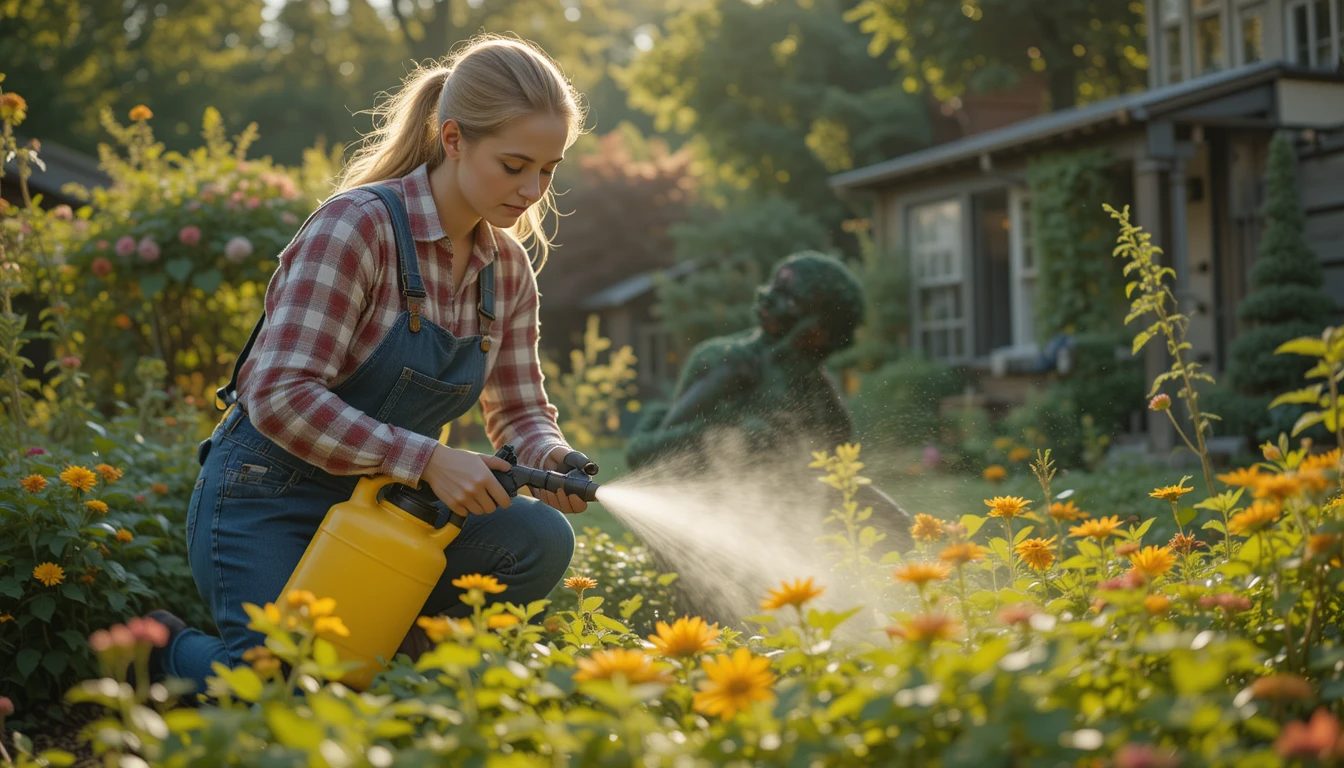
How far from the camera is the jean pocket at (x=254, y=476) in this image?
8.05 ft

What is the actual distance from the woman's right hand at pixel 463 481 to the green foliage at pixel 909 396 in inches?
265

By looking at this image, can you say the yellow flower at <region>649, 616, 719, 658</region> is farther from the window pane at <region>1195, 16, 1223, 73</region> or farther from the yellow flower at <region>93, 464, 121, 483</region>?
the window pane at <region>1195, 16, 1223, 73</region>

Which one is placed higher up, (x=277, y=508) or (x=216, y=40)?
(x=216, y=40)

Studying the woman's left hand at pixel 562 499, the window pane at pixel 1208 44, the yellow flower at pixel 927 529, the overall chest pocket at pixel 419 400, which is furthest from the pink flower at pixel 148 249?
the window pane at pixel 1208 44

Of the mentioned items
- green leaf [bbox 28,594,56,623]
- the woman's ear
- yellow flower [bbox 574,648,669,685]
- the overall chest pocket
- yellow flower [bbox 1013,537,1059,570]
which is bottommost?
green leaf [bbox 28,594,56,623]

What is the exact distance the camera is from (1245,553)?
167cm

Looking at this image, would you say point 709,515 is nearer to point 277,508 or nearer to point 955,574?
point 955,574

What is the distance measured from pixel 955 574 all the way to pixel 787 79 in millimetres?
19971

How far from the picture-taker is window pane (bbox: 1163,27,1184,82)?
12.0 metres

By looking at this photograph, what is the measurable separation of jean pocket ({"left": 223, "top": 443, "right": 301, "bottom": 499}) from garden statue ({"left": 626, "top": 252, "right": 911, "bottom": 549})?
4.90 ft

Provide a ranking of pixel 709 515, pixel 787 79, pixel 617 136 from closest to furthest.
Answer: pixel 709 515, pixel 787 79, pixel 617 136

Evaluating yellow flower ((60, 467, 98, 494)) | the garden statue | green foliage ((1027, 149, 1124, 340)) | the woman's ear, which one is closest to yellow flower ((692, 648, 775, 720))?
the woman's ear

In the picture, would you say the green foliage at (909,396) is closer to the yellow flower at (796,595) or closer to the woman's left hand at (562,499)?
the woman's left hand at (562,499)

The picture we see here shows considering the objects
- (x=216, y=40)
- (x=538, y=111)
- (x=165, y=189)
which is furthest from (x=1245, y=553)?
(x=216, y=40)
